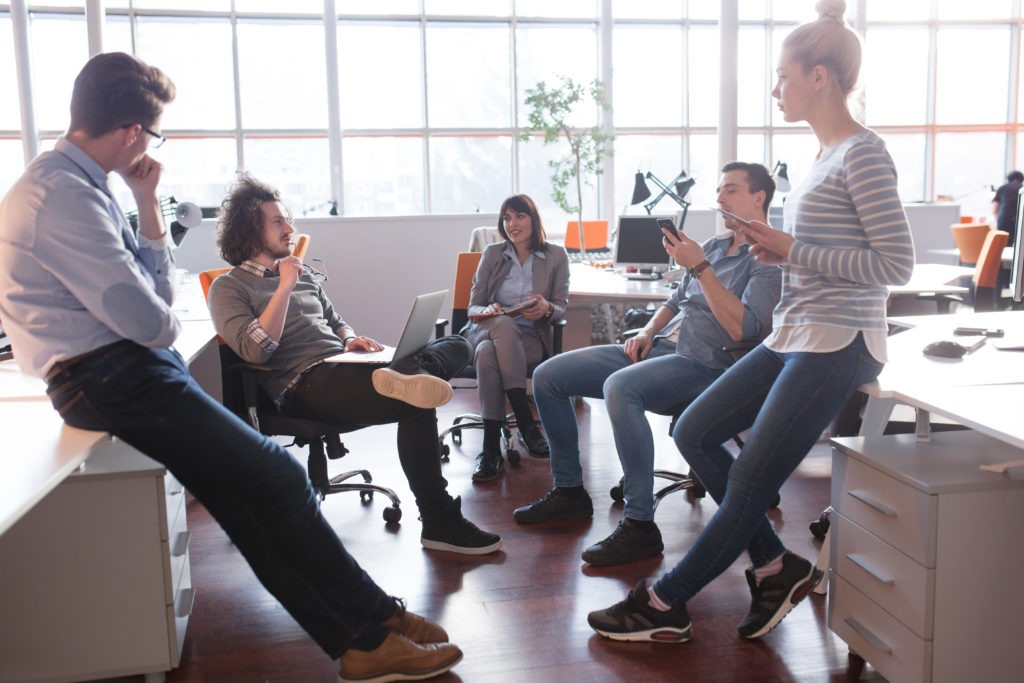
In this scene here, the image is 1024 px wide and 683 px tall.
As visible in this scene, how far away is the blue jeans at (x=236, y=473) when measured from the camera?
163 centimetres

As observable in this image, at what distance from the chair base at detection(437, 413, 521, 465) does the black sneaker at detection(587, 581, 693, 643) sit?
5.36ft

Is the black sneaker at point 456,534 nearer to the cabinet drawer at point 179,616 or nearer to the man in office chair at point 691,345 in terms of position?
the man in office chair at point 691,345

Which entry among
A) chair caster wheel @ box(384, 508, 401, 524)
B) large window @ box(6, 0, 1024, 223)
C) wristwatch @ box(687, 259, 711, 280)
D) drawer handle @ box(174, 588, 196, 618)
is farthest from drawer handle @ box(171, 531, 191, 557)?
large window @ box(6, 0, 1024, 223)

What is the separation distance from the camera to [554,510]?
9.93 feet

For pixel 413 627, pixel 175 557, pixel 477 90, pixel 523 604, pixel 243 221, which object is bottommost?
pixel 523 604

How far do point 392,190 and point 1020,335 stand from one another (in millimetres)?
7356

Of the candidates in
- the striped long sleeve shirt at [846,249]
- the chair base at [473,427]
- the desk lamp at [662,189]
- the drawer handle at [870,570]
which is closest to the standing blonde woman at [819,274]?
the striped long sleeve shirt at [846,249]

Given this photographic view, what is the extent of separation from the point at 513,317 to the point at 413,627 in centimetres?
197

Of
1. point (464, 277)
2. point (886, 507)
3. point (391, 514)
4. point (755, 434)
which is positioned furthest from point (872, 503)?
point (464, 277)

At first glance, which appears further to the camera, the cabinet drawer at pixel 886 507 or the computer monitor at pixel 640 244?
the computer monitor at pixel 640 244

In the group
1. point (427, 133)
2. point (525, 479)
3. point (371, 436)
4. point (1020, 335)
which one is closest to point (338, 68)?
point (427, 133)

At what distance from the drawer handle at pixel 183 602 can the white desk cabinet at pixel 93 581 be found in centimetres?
6

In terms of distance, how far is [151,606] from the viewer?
77.1 inches

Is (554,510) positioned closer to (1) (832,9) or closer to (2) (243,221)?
(2) (243,221)
